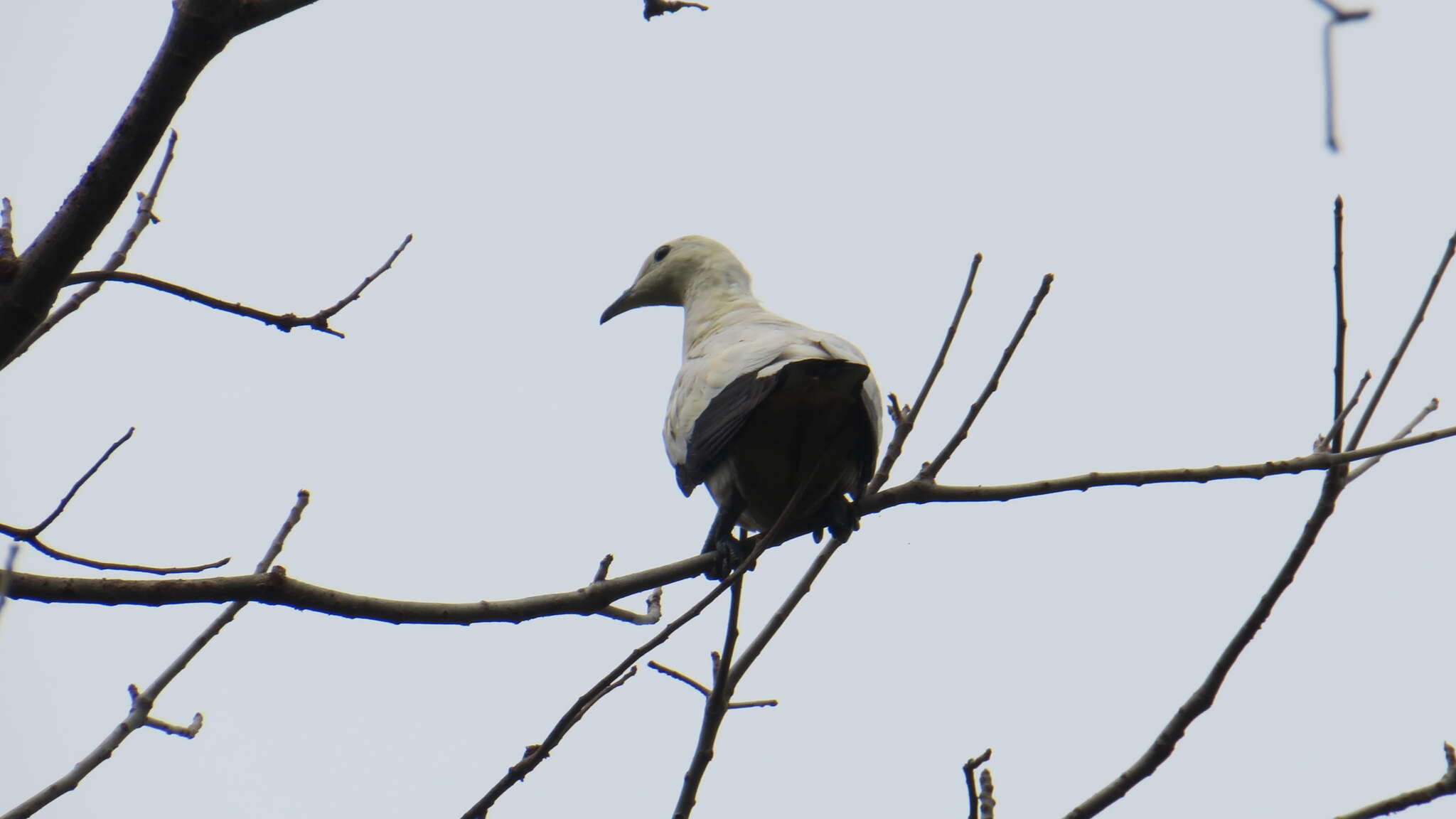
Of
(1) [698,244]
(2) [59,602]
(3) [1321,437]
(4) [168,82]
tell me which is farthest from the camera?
(1) [698,244]

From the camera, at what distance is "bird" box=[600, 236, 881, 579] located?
434 cm

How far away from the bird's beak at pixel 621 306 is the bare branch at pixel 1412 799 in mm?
5933

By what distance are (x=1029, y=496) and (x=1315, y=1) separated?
→ 7.01ft

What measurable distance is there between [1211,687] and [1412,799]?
424 millimetres

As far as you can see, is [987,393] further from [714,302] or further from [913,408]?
[714,302]

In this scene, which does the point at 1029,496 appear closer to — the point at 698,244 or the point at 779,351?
the point at 779,351

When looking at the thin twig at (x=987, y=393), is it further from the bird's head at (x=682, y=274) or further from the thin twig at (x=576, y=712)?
the bird's head at (x=682, y=274)

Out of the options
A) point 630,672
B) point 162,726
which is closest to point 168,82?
point 630,672

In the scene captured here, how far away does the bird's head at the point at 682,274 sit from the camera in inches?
290

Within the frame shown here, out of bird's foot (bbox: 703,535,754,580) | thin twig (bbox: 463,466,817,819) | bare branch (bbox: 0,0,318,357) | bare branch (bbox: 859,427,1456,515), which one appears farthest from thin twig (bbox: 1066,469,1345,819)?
bare branch (bbox: 0,0,318,357)

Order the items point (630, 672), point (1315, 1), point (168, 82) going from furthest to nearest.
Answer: point (630, 672), point (168, 82), point (1315, 1)

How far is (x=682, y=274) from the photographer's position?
298 inches

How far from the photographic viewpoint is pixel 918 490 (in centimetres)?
356

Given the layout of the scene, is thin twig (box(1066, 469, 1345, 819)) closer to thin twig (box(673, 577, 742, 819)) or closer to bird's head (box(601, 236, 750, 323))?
thin twig (box(673, 577, 742, 819))
